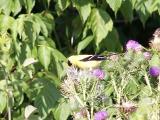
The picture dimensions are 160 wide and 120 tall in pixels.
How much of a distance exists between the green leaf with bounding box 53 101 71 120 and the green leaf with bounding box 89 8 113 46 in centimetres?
38

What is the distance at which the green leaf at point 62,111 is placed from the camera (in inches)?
118

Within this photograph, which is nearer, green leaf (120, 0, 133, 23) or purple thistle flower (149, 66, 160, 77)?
purple thistle flower (149, 66, 160, 77)

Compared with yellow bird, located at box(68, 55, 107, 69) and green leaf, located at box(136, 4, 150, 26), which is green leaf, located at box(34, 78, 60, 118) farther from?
green leaf, located at box(136, 4, 150, 26)

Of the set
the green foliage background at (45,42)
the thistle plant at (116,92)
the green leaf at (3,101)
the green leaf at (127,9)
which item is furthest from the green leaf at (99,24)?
the thistle plant at (116,92)

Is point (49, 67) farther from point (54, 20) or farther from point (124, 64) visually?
point (124, 64)

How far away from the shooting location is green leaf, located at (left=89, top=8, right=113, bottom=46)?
3.05 meters

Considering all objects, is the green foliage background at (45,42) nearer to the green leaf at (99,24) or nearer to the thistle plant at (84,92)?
the green leaf at (99,24)

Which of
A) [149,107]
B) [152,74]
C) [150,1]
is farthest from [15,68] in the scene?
[149,107]

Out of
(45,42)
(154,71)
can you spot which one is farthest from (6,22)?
(154,71)

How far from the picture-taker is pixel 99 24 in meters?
3.05

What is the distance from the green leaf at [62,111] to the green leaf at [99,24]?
38cm

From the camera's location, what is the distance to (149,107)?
66.5 inches

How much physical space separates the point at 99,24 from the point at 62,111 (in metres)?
0.52

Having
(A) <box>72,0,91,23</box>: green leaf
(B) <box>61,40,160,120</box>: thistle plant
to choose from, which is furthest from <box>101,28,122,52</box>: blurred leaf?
(B) <box>61,40,160,120</box>: thistle plant
